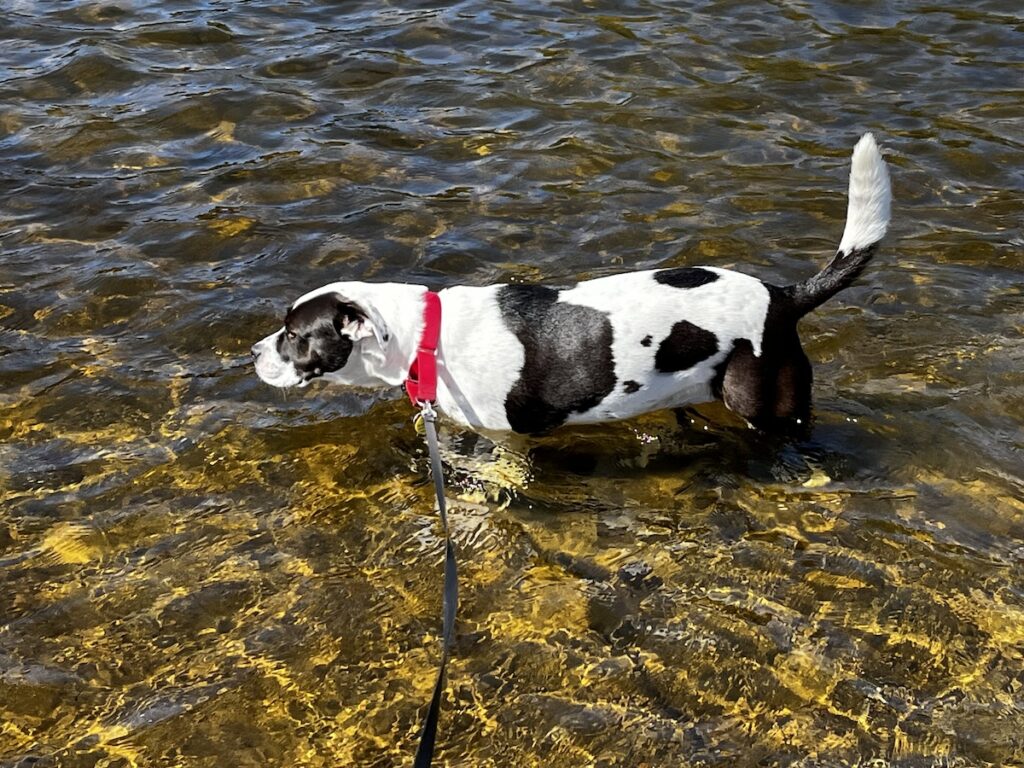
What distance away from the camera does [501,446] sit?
5766mm

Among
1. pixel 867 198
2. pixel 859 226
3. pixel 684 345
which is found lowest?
pixel 684 345

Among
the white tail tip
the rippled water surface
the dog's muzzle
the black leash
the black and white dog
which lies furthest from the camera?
the dog's muzzle

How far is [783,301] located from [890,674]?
178cm

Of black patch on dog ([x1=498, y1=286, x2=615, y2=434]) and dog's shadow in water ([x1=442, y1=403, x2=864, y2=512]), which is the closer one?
black patch on dog ([x1=498, y1=286, x2=615, y2=434])

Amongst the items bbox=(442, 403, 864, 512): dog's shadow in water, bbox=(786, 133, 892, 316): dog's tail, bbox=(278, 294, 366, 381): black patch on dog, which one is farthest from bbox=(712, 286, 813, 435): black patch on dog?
bbox=(278, 294, 366, 381): black patch on dog

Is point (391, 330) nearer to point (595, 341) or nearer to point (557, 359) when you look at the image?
point (557, 359)

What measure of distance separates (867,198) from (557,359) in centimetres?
163

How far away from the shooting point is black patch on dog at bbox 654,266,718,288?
523cm

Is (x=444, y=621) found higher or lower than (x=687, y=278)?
lower

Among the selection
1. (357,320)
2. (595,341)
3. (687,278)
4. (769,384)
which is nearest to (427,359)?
(357,320)

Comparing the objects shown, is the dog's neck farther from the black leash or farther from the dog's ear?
the black leash

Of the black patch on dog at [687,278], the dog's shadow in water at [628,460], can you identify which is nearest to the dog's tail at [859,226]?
the black patch on dog at [687,278]

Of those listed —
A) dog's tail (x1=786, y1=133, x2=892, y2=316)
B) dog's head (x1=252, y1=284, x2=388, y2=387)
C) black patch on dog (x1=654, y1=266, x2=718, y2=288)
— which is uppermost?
dog's tail (x1=786, y1=133, x2=892, y2=316)

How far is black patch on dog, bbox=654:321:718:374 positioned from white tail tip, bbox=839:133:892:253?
784mm
